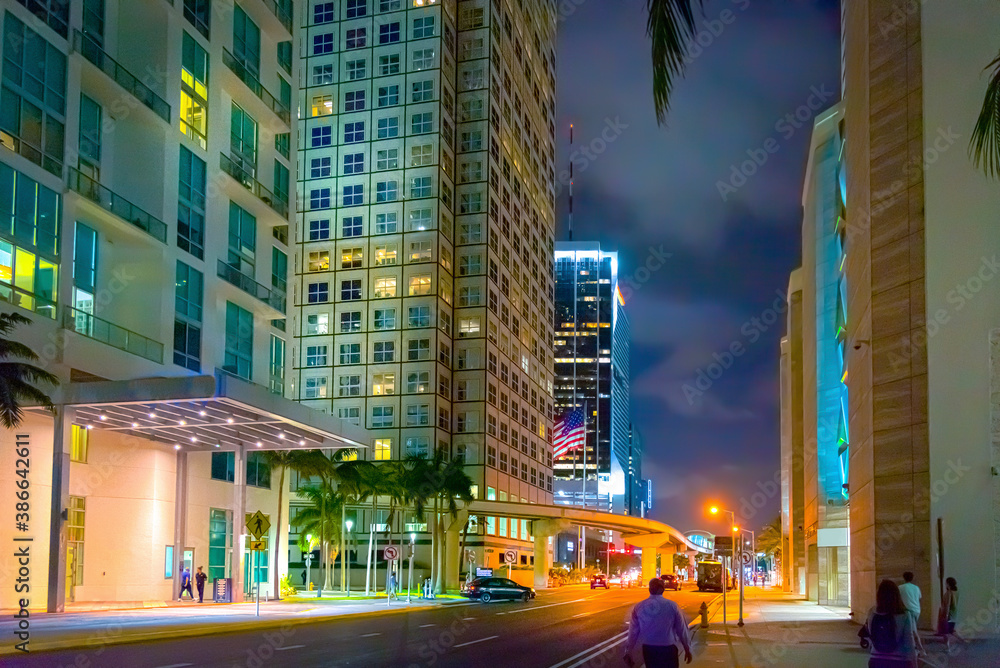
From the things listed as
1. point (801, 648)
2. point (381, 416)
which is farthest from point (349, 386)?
point (801, 648)

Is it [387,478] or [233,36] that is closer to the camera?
[233,36]

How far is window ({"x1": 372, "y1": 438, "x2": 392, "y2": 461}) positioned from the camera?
92.1 m

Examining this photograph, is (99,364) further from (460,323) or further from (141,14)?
(460,323)

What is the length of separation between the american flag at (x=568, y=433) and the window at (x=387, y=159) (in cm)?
3390

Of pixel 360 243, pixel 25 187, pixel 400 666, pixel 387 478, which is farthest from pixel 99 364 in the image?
pixel 360 243

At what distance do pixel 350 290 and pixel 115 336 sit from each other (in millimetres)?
55899

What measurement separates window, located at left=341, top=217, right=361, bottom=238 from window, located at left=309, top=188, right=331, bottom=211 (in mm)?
2576

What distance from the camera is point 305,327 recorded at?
96500 mm

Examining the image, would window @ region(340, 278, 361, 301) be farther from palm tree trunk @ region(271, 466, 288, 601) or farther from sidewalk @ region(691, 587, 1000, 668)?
sidewalk @ region(691, 587, 1000, 668)

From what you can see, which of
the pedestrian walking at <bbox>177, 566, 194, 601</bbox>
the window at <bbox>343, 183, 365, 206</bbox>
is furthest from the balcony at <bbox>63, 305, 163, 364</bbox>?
the window at <bbox>343, 183, 365, 206</bbox>

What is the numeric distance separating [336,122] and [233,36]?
164 feet

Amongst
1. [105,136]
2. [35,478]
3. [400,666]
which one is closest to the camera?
[400,666]

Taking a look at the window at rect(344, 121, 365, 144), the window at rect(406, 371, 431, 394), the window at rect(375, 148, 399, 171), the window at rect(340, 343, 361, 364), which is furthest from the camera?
the window at rect(344, 121, 365, 144)

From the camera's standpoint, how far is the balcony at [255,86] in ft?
155
